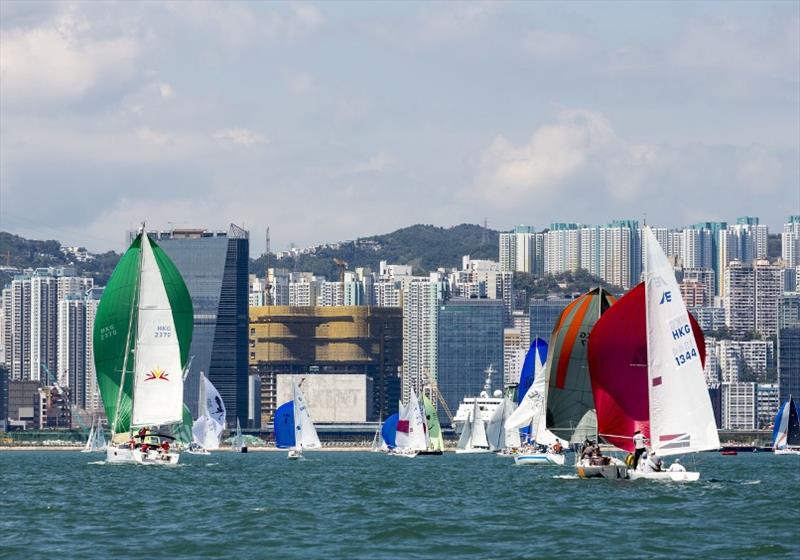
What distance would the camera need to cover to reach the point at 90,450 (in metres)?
146

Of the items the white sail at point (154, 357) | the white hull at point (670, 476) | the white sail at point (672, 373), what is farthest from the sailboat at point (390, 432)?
the white sail at point (672, 373)

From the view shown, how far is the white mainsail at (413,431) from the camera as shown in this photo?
121 m

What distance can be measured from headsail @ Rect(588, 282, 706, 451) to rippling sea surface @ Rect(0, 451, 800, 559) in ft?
4.91

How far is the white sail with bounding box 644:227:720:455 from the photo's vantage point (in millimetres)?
48344

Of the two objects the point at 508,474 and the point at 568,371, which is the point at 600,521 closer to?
the point at 568,371

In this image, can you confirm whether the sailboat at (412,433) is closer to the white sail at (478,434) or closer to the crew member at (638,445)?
the white sail at (478,434)

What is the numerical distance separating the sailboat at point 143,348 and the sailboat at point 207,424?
1585 inches

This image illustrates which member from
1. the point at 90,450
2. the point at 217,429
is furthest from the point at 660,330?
the point at 90,450

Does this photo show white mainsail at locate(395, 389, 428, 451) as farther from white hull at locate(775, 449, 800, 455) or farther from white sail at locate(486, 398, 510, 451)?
white hull at locate(775, 449, 800, 455)

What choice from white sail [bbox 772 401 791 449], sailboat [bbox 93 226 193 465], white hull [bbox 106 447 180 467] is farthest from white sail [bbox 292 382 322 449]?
sailboat [bbox 93 226 193 465]

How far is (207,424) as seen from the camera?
4343 inches

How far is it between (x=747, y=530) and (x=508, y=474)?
106 feet

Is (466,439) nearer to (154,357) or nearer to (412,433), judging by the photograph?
(412,433)

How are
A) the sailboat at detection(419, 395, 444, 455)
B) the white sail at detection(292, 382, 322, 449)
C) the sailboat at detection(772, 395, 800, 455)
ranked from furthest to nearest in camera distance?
the sailboat at detection(772, 395, 800, 455), the sailboat at detection(419, 395, 444, 455), the white sail at detection(292, 382, 322, 449)
